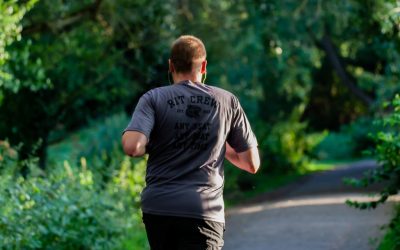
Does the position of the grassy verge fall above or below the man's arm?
below

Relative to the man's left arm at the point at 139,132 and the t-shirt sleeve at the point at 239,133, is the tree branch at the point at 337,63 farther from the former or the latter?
the man's left arm at the point at 139,132

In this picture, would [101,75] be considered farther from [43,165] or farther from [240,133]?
[240,133]

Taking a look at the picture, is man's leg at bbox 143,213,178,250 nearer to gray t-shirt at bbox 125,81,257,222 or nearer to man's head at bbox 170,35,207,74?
gray t-shirt at bbox 125,81,257,222

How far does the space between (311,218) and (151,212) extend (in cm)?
919

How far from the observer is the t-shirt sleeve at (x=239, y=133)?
4766 millimetres

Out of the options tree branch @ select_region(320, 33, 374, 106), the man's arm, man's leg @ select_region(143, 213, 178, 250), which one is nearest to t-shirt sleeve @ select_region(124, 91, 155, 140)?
man's leg @ select_region(143, 213, 178, 250)

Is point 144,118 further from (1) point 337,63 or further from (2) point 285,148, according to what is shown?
(2) point 285,148

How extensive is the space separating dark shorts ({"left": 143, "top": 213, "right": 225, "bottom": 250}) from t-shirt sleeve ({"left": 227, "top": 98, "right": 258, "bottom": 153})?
47 centimetres

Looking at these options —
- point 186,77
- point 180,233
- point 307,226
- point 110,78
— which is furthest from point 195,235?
point 110,78

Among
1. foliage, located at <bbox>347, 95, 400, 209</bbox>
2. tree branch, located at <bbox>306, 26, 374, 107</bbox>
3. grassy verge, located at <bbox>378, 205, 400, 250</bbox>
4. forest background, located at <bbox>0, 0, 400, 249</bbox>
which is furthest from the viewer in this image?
tree branch, located at <bbox>306, 26, 374, 107</bbox>

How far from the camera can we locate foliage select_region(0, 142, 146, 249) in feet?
26.9

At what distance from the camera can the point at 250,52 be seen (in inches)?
920

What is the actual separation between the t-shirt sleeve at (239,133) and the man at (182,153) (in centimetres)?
13

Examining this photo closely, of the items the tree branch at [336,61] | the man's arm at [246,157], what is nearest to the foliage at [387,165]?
the man's arm at [246,157]
